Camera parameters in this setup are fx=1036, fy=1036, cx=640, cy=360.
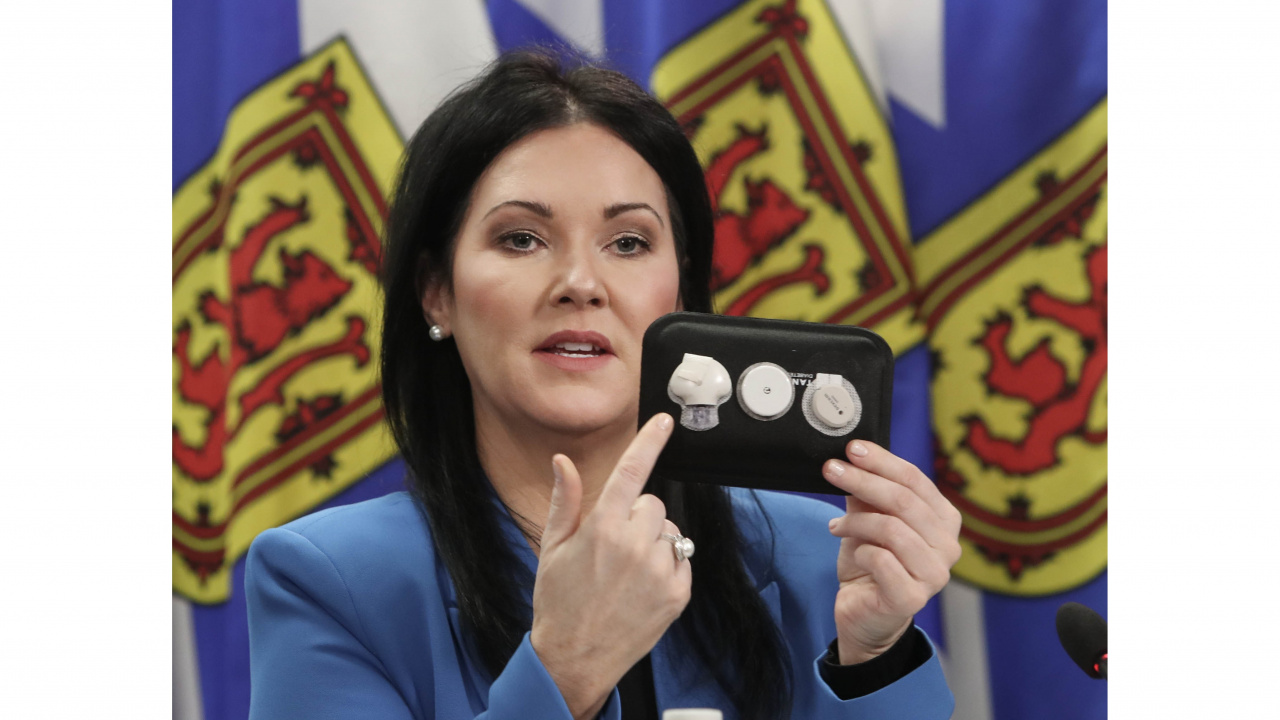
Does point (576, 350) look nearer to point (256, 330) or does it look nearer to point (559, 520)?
point (559, 520)

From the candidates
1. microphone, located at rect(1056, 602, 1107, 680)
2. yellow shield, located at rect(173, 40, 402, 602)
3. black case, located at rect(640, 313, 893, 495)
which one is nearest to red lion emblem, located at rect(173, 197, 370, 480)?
yellow shield, located at rect(173, 40, 402, 602)

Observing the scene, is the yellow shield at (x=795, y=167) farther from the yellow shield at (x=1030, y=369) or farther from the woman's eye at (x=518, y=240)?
the woman's eye at (x=518, y=240)

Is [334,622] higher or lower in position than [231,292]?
lower

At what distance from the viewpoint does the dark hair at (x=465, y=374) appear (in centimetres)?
103

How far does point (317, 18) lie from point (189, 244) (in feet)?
1.43

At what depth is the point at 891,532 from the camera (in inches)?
34.1

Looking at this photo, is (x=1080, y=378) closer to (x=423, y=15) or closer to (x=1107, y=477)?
(x=1107, y=477)

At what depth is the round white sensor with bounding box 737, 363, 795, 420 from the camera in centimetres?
86

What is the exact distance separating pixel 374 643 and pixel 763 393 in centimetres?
42

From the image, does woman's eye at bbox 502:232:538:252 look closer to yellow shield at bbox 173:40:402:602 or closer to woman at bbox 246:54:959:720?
woman at bbox 246:54:959:720

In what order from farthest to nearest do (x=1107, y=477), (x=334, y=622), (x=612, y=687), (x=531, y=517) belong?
(x=1107, y=477)
(x=531, y=517)
(x=334, y=622)
(x=612, y=687)

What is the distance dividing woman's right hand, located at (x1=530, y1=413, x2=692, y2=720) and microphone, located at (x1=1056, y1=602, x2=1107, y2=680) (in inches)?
13.3

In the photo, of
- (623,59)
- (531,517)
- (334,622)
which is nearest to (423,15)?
(623,59)

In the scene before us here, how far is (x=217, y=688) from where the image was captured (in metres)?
1.73
